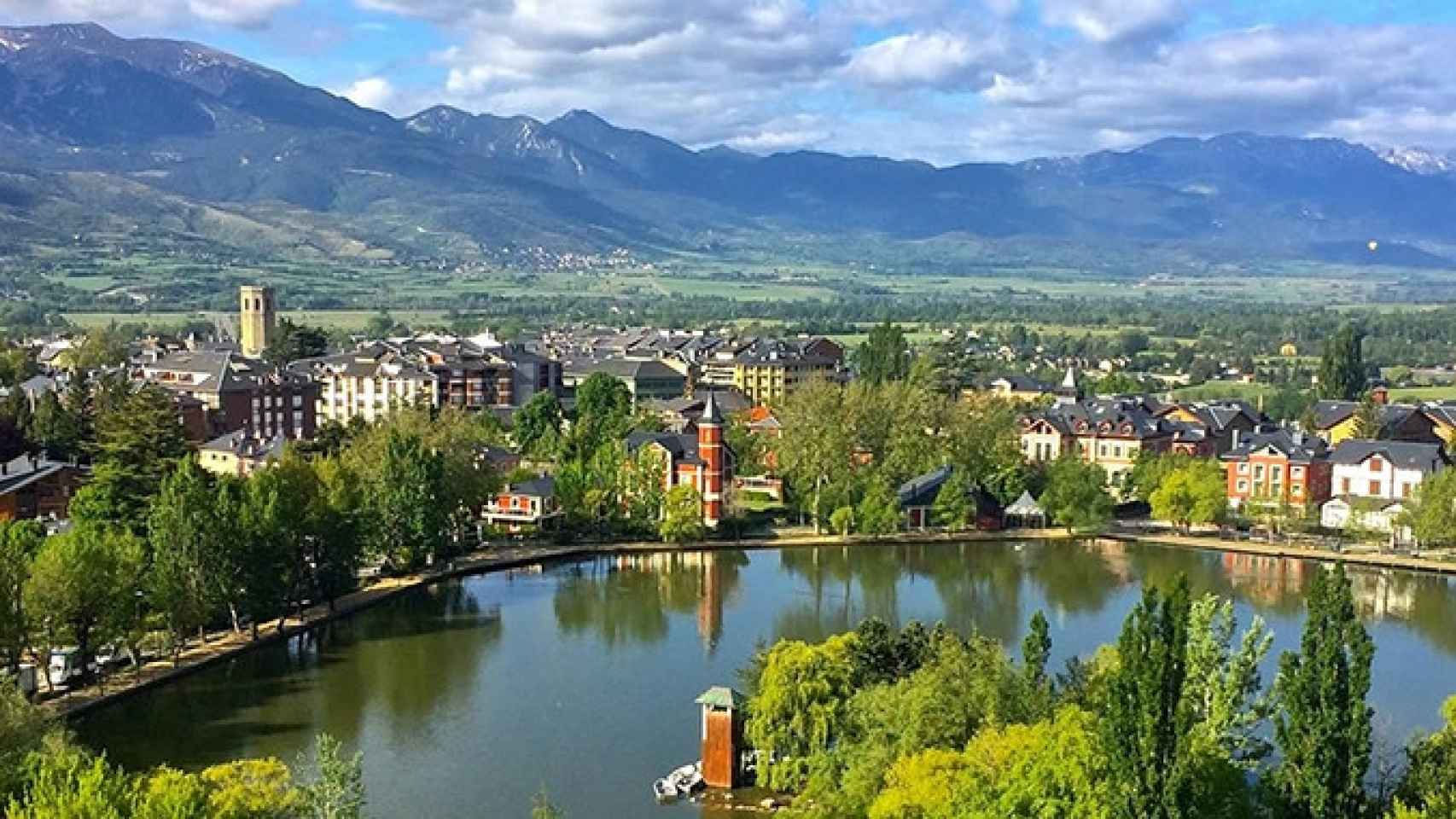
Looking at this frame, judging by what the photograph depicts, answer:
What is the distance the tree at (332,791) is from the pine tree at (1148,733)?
16.0ft

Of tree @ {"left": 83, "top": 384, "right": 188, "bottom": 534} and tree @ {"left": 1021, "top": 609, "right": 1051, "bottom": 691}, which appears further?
tree @ {"left": 83, "top": 384, "right": 188, "bottom": 534}

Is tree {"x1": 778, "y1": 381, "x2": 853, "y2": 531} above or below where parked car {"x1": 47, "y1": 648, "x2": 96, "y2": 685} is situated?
above

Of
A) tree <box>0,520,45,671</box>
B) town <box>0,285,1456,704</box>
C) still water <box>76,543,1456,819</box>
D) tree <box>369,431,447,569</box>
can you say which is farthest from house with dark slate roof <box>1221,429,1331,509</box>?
tree <box>0,520,45,671</box>

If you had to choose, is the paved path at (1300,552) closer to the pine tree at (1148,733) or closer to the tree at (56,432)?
the pine tree at (1148,733)

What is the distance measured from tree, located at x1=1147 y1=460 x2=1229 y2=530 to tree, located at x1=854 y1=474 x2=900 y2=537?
513 cm

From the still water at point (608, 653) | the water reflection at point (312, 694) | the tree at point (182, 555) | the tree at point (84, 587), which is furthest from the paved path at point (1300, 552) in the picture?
the tree at point (84, 587)

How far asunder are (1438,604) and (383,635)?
50.5 ft

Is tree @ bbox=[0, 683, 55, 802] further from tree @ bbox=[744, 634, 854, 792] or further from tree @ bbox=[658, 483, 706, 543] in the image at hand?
tree @ bbox=[658, 483, 706, 543]

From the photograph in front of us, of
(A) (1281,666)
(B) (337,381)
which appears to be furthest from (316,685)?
(B) (337,381)

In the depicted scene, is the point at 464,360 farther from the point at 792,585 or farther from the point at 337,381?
the point at 792,585

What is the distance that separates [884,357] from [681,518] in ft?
53.3

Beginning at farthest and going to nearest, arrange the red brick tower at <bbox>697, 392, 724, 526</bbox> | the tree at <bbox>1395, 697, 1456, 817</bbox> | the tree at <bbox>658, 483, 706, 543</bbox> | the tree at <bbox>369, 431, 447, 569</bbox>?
1. the red brick tower at <bbox>697, 392, 724, 526</bbox>
2. the tree at <bbox>658, 483, 706, 543</bbox>
3. the tree at <bbox>369, 431, 447, 569</bbox>
4. the tree at <bbox>1395, 697, 1456, 817</bbox>

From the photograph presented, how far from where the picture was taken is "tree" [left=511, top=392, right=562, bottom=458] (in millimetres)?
32156

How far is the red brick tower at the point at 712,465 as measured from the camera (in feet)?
88.0
